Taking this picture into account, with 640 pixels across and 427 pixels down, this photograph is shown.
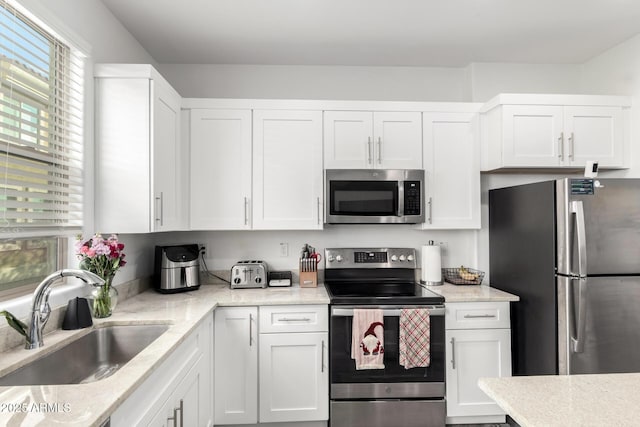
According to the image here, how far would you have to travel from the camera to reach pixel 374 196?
2660mm

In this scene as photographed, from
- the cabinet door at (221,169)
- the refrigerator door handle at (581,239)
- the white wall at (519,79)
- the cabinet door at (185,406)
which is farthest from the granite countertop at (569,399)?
the white wall at (519,79)

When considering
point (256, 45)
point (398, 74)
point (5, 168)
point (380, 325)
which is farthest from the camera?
point (398, 74)

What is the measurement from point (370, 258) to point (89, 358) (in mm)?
1904

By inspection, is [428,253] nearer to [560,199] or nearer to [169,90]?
[560,199]

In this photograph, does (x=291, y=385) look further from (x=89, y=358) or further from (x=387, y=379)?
(x=89, y=358)

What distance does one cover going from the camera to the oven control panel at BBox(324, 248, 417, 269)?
2887mm

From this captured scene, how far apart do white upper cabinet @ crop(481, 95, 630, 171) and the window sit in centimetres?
260

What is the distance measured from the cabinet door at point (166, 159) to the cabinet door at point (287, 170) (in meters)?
0.51

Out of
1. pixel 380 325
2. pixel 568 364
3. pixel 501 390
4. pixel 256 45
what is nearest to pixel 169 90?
pixel 256 45

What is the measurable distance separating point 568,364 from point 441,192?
1.29 m

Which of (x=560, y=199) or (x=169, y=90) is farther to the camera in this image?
(x=169, y=90)

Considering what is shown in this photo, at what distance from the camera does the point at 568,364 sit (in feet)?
6.82

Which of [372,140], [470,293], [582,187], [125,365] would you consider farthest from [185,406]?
[582,187]

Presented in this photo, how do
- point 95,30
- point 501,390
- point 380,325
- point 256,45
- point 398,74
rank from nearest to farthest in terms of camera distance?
point 501,390
point 95,30
point 380,325
point 256,45
point 398,74
